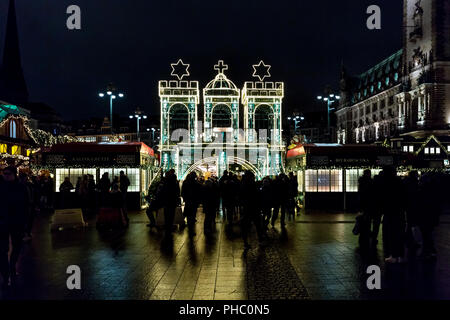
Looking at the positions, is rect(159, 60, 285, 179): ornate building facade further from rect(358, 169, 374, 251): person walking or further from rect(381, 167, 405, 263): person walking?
rect(381, 167, 405, 263): person walking

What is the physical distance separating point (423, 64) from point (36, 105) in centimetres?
9124

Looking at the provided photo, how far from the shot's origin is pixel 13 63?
101 m

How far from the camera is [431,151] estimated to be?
3067 centimetres

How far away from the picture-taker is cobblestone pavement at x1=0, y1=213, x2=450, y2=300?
7.20 meters

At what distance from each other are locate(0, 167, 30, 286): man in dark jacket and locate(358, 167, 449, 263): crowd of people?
23.0ft

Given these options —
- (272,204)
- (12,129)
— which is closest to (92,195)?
(272,204)

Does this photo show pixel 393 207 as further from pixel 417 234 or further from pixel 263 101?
pixel 263 101

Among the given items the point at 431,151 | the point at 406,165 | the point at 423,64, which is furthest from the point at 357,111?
the point at 406,165

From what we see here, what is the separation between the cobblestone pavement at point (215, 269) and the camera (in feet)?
23.6

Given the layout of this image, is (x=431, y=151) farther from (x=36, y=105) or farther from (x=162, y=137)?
(x=36, y=105)

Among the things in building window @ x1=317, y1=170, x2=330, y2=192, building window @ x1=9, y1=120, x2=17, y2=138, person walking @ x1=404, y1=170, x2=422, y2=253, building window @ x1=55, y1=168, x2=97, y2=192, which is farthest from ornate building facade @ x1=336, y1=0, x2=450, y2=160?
building window @ x1=9, y1=120, x2=17, y2=138

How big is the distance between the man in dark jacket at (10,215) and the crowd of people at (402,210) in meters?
7.02

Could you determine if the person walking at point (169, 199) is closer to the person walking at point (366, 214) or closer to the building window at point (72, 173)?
the person walking at point (366, 214)
